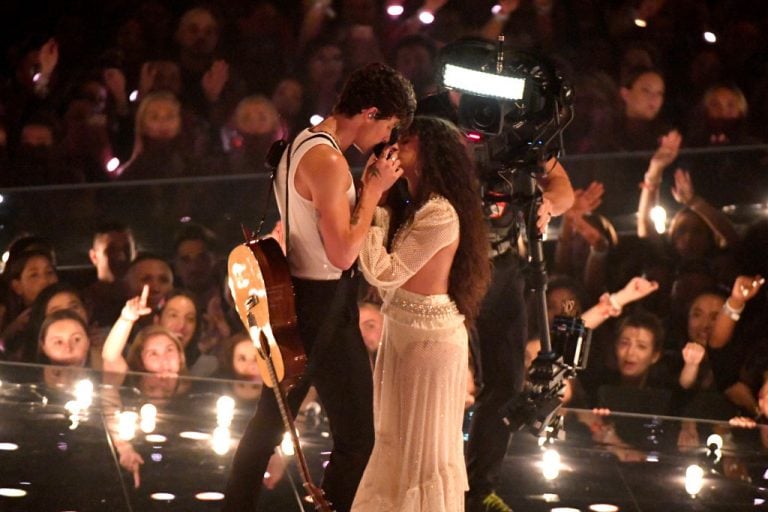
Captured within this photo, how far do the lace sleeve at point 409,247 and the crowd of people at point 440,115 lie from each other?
53 centimetres

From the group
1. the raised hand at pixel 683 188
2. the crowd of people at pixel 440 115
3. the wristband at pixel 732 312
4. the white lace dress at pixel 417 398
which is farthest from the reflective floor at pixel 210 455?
the raised hand at pixel 683 188

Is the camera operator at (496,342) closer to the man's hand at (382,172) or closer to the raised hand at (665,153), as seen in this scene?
the man's hand at (382,172)

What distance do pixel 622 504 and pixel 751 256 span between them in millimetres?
1819

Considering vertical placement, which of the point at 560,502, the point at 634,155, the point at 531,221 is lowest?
the point at 560,502

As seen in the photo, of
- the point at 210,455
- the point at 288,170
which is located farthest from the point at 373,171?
the point at 210,455

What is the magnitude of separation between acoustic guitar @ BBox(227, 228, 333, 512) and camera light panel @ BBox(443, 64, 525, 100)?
0.76 meters

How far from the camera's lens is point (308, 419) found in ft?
13.9

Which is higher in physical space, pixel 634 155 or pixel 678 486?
pixel 634 155

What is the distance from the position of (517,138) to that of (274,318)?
969 mm

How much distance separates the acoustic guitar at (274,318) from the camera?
103 inches

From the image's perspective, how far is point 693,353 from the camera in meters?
4.82

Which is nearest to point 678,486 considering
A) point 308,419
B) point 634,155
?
point 308,419

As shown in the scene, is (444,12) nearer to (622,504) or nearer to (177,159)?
(177,159)

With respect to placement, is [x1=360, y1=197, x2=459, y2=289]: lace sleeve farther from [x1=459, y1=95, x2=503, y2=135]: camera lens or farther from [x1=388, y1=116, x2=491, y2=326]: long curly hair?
[x1=459, y1=95, x2=503, y2=135]: camera lens
